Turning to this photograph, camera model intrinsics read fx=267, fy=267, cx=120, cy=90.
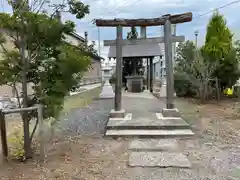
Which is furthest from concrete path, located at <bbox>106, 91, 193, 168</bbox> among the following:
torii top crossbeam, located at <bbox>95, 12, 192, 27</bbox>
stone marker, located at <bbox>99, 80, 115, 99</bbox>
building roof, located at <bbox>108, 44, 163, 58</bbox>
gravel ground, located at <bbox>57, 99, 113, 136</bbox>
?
building roof, located at <bbox>108, 44, 163, 58</bbox>

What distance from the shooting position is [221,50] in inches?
429

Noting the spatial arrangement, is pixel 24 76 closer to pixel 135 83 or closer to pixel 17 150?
pixel 17 150

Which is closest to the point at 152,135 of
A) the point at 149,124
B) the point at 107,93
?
the point at 149,124

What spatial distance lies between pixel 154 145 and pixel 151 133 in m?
0.64

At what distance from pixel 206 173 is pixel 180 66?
386 inches

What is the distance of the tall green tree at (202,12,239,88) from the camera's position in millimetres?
10938

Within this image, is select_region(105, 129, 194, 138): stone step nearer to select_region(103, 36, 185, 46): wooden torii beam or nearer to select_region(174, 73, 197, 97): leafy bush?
select_region(103, 36, 185, 46): wooden torii beam

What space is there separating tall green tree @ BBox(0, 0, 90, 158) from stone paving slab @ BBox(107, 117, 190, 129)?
213 centimetres

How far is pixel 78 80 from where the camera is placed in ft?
13.6

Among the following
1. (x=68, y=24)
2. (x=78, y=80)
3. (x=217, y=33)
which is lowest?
(x=78, y=80)

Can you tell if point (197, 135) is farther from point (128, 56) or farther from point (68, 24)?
point (128, 56)

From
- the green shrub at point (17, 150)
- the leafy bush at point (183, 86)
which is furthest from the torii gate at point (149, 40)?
the leafy bush at point (183, 86)

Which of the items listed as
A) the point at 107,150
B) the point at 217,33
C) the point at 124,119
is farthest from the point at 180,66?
the point at 107,150

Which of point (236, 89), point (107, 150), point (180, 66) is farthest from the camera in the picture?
point (180, 66)
